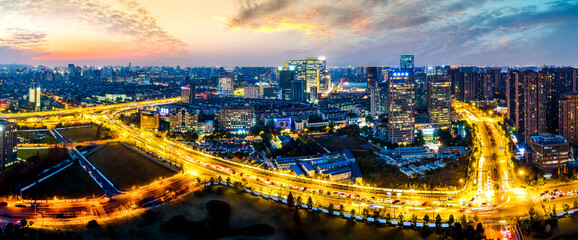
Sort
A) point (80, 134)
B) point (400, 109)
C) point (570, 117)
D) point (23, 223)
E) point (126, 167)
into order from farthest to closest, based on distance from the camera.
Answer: point (80, 134) → point (400, 109) → point (570, 117) → point (126, 167) → point (23, 223)

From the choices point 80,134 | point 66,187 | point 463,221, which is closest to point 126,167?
point 66,187

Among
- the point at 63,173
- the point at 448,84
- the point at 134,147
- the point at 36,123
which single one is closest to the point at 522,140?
the point at 448,84

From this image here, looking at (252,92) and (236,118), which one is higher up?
(252,92)

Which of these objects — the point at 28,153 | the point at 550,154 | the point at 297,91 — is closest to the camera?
the point at 550,154

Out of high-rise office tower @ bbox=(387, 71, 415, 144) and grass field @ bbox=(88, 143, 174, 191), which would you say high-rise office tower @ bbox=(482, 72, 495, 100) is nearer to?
high-rise office tower @ bbox=(387, 71, 415, 144)

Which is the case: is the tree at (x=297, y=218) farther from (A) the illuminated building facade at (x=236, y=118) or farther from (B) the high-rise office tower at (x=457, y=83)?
(B) the high-rise office tower at (x=457, y=83)

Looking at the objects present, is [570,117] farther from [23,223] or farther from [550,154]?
[23,223]
